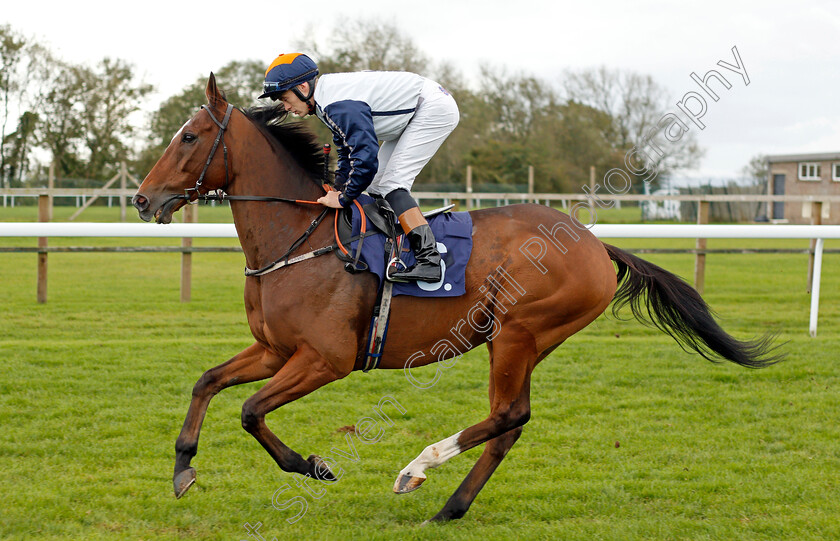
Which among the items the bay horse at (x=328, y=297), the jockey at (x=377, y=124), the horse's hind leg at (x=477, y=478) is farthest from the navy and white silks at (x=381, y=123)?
the horse's hind leg at (x=477, y=478)

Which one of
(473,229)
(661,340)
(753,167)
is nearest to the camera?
(473,229)

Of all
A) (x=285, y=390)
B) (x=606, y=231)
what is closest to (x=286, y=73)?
(x=285, y=390)

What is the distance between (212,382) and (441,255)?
3.94ft

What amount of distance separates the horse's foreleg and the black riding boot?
50 cm

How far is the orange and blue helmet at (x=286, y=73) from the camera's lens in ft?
10.8

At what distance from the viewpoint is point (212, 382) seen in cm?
341

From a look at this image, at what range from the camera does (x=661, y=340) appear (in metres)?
7.21

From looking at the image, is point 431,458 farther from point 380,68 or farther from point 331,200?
point 380,68

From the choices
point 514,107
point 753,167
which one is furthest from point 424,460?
point 753,167

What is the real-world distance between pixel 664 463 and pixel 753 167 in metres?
42.6

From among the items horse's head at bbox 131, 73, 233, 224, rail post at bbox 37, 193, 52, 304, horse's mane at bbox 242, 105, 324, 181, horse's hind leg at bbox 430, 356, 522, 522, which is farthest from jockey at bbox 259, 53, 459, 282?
rail post at bbox 37, 193, 52, 304

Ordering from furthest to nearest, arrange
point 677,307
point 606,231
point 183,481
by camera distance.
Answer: point 606,231 < point 677,307 < point 183,481

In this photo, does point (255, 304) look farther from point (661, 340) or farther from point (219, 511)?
point (661, 340)

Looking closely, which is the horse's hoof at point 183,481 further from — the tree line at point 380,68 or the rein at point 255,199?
the tree line at point 380,68
